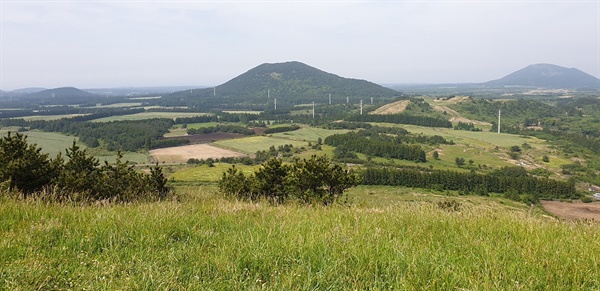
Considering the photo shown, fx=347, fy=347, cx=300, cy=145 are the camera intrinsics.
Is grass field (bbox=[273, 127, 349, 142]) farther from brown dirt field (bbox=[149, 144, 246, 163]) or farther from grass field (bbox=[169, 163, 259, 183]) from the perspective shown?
grass field (bbox=[169, 163, 259, 183])

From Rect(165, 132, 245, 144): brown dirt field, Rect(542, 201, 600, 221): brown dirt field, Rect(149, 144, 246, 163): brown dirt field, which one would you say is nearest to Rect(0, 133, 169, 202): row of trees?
Rect(542, 201, 600, 221): brown dirt field

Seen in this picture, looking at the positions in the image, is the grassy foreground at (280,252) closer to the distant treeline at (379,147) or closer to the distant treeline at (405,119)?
the distant treeline at (379,147)

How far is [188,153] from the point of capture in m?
107

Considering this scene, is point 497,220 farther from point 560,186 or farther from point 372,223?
point 560,186

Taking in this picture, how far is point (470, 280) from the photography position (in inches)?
118

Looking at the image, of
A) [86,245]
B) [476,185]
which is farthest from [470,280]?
[476,185]

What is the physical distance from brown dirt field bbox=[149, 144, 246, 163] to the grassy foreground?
97.8 meters

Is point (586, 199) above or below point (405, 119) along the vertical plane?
below

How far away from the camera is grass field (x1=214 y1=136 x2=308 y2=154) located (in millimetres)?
114125

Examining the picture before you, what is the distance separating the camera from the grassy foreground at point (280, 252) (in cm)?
309

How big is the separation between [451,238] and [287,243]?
2.19m

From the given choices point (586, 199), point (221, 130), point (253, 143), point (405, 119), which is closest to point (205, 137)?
point (221, 130)

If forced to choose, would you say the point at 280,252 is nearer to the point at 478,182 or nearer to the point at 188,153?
the point at 478,182

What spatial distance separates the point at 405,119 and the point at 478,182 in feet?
345
